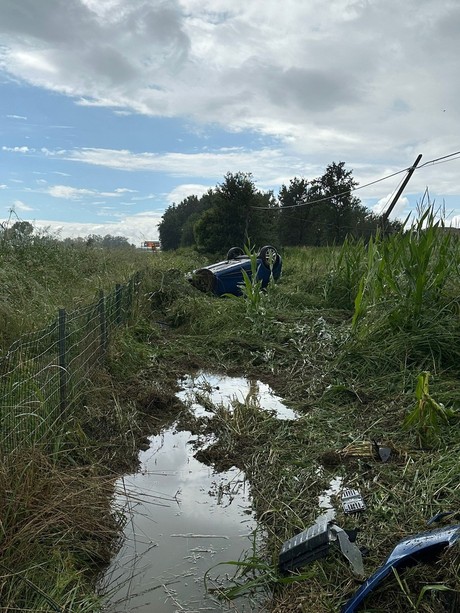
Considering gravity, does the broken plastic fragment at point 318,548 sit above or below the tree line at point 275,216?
below

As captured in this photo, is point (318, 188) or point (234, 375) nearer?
point (234, 375)

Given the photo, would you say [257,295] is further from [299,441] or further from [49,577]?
[49,577]

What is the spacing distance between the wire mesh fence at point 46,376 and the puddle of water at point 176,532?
635 mm

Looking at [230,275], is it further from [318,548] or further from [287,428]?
[318,548]

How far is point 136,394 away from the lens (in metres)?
4.59

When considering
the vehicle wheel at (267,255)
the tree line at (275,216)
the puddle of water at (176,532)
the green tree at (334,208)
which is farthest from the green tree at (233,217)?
the puddle of water at (176,532)

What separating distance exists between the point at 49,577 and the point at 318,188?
40867 millimetres

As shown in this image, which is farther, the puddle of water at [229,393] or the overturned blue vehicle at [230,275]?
the overturned blue vehicle at [230,275]

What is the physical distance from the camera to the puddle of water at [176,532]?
223cm

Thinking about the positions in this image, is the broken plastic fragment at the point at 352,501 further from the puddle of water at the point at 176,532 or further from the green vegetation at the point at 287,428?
the puddle of water at the point at 176,532

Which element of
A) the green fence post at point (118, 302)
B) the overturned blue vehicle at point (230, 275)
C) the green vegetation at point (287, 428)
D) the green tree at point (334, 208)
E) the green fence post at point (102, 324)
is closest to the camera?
the green vegetation at point (287, 428)

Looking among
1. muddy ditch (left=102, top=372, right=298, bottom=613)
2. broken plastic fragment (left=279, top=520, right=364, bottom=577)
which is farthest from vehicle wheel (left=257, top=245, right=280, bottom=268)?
broken plastic fragment (left=279, top=520, right=364, bottom=577)

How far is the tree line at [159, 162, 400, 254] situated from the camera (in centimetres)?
2605

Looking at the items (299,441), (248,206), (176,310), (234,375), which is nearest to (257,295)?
(176,310)
